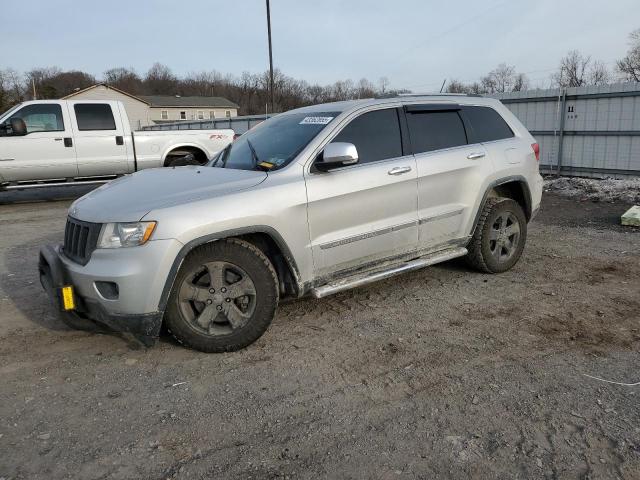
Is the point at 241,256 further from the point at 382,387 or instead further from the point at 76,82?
the point at 76,82

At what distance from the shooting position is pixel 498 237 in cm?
530

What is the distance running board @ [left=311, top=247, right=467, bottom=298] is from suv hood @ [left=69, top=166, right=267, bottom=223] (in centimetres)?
98

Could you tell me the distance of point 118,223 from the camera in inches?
132

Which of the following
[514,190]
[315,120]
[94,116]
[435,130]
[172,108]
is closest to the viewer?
[315,120]

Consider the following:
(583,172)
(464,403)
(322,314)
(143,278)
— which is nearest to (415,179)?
(322,314)

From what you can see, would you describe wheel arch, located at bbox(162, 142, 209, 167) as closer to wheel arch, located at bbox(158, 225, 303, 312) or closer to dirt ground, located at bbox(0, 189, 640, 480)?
dirt ground, located at bbox(0, 189, 640, 480)

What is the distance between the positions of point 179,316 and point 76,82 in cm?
10451

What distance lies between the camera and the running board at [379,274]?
13.2 ft

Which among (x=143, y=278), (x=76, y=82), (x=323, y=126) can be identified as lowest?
(x=143, y=278)

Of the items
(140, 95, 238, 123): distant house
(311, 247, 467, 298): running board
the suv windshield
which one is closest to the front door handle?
the suv windshield

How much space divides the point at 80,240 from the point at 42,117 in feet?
29.0

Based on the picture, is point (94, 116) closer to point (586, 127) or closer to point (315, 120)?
point (315, 120)

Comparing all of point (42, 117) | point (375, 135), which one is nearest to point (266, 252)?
point (375, 135)

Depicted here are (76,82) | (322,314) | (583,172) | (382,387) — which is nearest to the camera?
(382,387)
